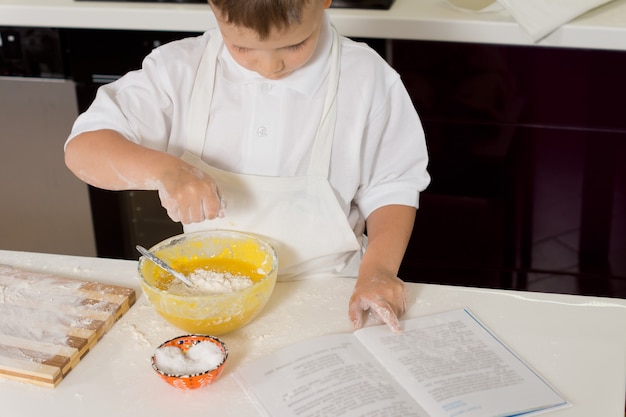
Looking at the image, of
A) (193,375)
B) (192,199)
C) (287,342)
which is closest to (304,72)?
(192,199)

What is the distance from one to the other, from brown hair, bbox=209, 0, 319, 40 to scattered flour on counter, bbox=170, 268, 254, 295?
13.3 inches

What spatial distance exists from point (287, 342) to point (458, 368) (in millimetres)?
223

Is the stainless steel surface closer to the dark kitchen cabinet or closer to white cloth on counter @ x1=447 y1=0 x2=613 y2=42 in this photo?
the dark kitchen cabinet

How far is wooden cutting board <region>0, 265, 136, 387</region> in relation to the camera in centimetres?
98

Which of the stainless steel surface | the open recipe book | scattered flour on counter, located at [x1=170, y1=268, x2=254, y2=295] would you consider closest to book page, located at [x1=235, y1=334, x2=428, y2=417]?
the open recipe book

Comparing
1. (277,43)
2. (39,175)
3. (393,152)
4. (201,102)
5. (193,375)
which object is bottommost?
(39,175)

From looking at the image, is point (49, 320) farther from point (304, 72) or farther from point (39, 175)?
point (39, 175)

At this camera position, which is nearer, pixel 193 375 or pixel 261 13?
pixel 193 375

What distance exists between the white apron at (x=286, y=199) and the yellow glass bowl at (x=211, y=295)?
0.27 ft

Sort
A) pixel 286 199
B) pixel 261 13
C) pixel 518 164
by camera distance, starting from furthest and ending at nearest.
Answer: pixel 518 164 < pixel 286 199 < pixel 261 13

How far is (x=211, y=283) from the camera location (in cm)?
112

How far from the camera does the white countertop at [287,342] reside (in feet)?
3.08

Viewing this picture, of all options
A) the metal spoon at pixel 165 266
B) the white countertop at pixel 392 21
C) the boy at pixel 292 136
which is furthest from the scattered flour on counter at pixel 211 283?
the white countertop at pixel 392 21

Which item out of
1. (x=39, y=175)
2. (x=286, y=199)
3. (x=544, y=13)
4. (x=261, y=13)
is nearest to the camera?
(x=261, y=13)
